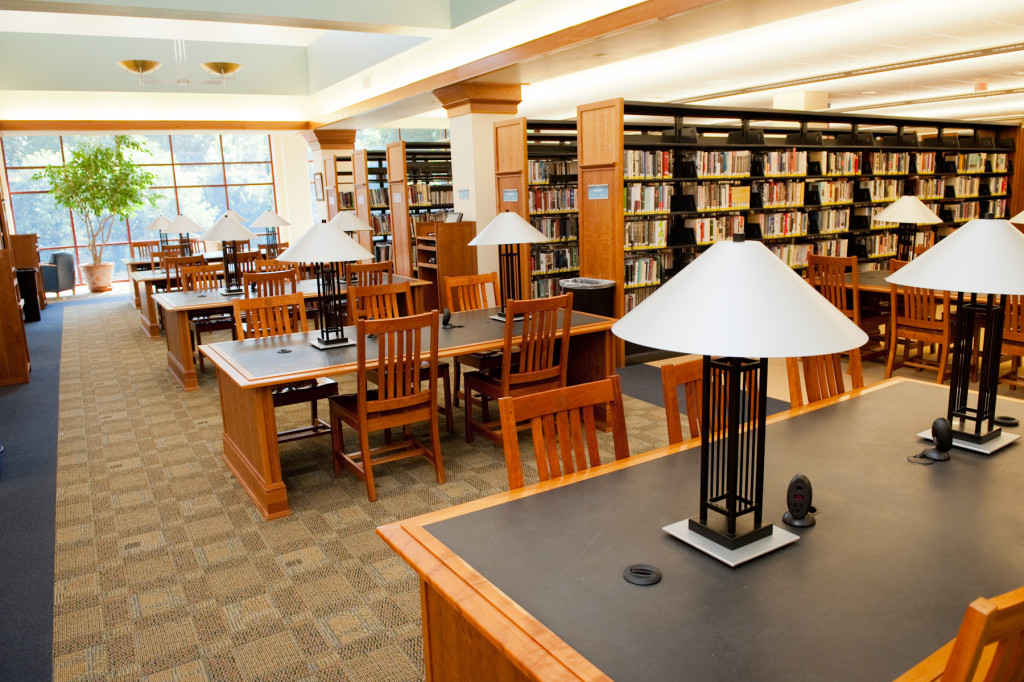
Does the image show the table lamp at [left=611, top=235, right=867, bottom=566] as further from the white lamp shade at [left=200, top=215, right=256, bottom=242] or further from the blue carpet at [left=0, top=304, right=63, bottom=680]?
the white lamp shade at [left=200, top=215, right=256, bottom=242]

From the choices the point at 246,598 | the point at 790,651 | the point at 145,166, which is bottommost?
the point at 246,598

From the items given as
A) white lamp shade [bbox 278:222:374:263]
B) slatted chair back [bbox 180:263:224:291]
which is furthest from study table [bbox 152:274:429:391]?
white lamp shade [bbox 278:222:374:263]

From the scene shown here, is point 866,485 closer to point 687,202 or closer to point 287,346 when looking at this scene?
point 287,346

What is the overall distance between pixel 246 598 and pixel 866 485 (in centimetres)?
232

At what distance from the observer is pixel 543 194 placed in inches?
283

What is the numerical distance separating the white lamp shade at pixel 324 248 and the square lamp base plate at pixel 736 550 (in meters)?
2.57

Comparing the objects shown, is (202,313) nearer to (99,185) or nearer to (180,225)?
(180,225)

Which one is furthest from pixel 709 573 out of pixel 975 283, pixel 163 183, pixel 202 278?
pixel 163 183

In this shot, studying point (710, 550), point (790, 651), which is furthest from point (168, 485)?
point (790, 651)

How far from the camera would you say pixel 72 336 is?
8.62 metres

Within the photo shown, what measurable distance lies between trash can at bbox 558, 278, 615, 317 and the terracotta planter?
1061cm

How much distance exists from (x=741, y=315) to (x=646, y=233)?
5217 mm

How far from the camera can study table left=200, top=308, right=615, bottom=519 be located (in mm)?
3441

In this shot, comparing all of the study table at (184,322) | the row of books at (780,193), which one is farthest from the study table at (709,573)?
the row of books at (780,193)
